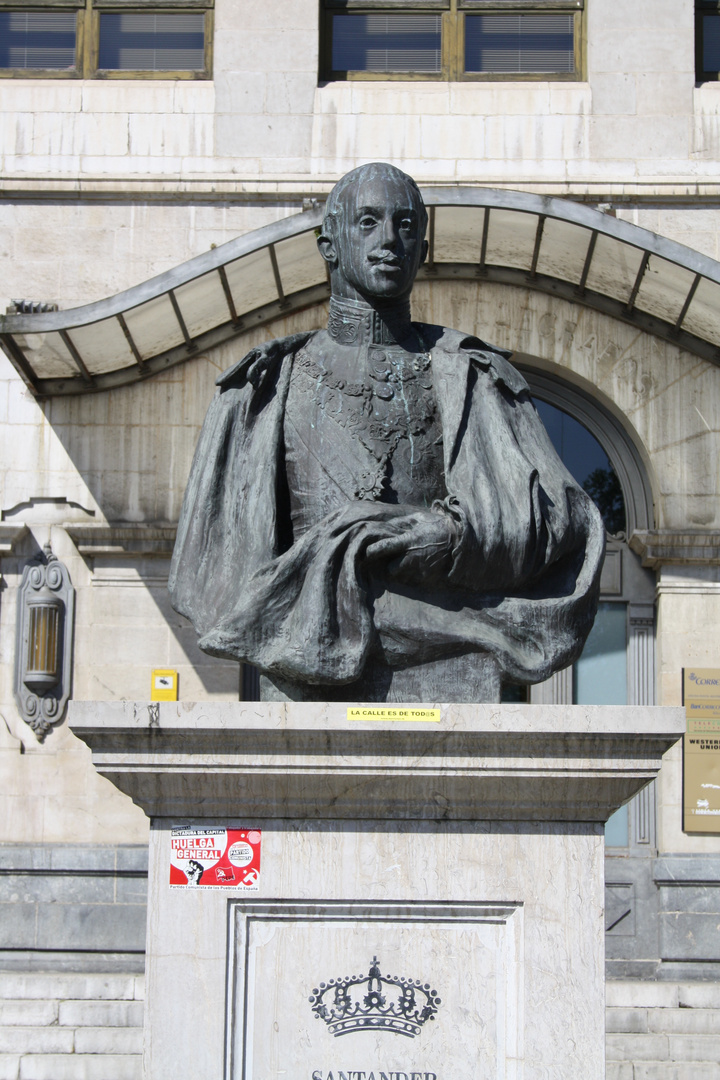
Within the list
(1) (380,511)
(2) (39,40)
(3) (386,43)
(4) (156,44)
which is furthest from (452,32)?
(1) (380,511)

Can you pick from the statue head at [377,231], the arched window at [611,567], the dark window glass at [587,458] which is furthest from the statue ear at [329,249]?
the dark window glass at [587,458]

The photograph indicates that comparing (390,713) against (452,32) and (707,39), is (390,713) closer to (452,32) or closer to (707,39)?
(452,32)

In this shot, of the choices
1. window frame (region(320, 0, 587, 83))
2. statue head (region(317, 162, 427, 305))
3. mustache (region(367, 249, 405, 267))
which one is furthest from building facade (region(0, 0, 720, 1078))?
mustache (region(367, 249, 405, 267))

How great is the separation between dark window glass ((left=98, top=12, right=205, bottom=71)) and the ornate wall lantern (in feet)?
15.8

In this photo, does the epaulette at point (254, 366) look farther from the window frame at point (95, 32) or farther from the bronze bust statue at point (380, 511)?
the window frame at point (95, 32)

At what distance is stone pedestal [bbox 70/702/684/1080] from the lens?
477 cm

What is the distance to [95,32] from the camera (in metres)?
14.2

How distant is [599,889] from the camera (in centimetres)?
487

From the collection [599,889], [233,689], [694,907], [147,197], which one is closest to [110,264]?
[147,197]

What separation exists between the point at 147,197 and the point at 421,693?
9238 mm

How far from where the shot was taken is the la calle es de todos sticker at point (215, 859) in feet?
16.0

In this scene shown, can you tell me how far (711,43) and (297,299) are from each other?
14.8ft

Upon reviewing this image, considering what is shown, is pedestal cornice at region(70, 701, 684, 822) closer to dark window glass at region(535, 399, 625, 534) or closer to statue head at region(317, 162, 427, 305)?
statue head at region(317, 162, 427, 305)

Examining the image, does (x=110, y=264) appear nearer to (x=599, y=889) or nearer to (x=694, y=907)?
(x=694, y=907)
